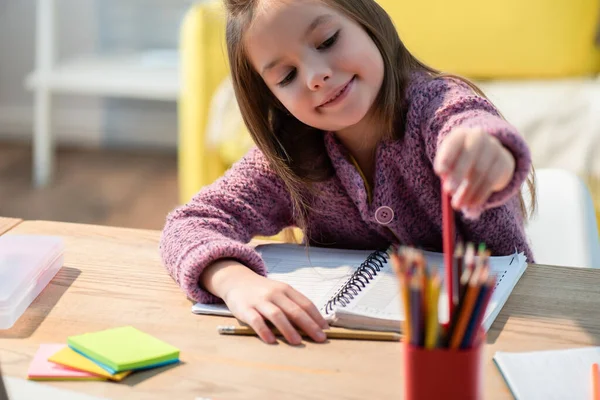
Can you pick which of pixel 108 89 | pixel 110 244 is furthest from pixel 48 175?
pixel 110 244

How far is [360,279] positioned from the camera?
93 cm

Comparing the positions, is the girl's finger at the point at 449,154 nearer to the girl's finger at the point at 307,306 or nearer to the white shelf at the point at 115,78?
the girl's finger at the point at 307,306

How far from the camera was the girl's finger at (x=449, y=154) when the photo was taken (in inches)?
25.5

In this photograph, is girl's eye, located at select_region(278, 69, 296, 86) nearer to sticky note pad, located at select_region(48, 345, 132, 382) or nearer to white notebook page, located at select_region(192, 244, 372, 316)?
white notebook page, located at select_region(192, 244, 372, 316)

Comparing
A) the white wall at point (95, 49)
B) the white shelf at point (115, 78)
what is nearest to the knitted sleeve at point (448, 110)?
the white shelf at point (115, 78)

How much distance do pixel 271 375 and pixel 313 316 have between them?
110mm

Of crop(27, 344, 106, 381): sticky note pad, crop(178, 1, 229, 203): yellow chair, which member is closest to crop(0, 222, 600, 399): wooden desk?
crop(27, 344, 106, 381): sticky note pad

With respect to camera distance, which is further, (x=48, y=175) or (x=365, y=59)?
(x=48, y=175)

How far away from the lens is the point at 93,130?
366cm

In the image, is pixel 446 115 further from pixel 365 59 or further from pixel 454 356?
pixel 454 356

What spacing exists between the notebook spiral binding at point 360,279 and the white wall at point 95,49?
2.68m

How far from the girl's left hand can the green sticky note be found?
28 cm

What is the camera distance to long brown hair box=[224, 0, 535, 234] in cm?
108

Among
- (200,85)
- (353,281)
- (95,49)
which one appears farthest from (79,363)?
(95,49)
